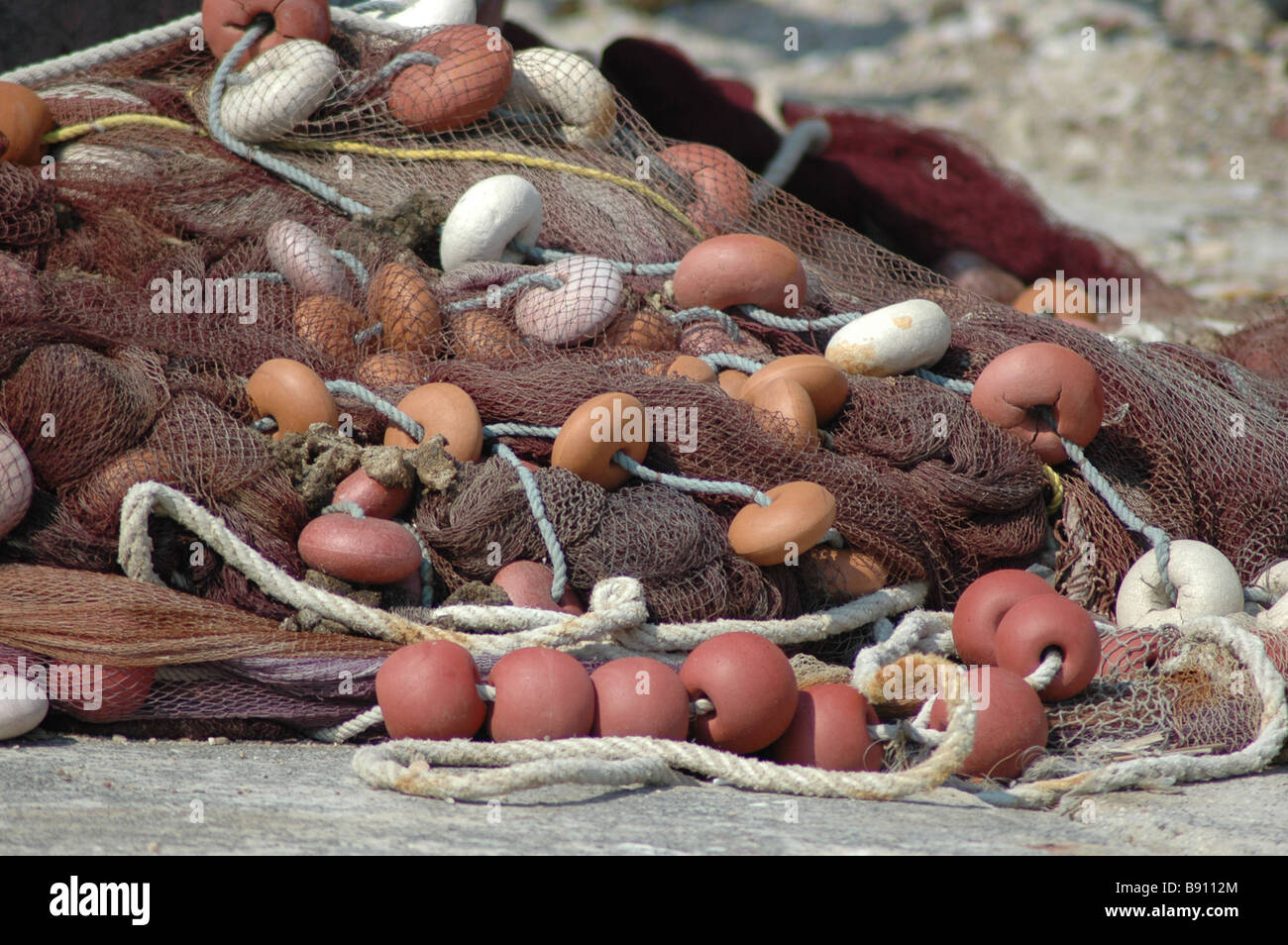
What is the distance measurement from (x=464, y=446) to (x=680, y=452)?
625 mm

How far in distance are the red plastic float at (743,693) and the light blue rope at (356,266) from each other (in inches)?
83.2

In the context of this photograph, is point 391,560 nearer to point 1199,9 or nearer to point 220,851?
point 220,851

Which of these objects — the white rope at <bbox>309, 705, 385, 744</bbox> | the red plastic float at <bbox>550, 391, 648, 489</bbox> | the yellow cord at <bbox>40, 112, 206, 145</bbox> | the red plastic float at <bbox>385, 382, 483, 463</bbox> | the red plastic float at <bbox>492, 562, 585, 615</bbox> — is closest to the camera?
the white rope at <bbox>309, 705, 385, 744</bbox>

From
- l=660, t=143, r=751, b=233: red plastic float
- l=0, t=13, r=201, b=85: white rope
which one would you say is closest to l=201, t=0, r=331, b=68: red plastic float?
l=0, t=13, r=201, b=85: white rope

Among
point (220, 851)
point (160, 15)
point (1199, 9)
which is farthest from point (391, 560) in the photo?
point (1199, 9)

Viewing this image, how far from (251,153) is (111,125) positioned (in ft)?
1.76

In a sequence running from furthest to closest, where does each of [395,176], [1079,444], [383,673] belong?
[395,176]
[1079,444]
[383,673]

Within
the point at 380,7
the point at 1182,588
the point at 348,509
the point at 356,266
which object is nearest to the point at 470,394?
the point at 348,509

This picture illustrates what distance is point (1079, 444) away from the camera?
393cm

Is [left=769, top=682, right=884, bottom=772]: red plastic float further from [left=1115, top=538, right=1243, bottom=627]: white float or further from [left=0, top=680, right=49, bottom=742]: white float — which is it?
[left=0, top=680, right=49, bottom=742]: white float

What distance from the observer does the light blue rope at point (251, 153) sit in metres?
4.72

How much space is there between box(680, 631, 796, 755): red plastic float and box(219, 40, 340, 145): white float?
2.94m

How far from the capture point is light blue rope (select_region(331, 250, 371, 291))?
4.33m

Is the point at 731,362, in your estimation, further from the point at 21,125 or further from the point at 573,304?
the point at 21,125
